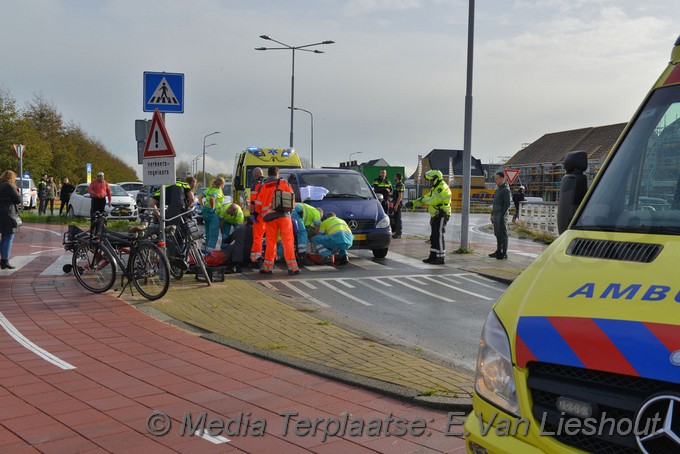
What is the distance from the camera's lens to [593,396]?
2609 millimetres

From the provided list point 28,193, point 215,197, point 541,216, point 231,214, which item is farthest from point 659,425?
point 28,193

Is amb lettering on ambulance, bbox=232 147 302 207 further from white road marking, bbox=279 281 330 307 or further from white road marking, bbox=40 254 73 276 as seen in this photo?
white road marking, bbox=279 281 330 307

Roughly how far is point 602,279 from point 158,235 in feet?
26.1

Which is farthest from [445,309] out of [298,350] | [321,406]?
[321,406]

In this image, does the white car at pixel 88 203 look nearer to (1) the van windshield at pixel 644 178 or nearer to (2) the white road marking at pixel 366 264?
(2) the white road marking at pixel 366 264

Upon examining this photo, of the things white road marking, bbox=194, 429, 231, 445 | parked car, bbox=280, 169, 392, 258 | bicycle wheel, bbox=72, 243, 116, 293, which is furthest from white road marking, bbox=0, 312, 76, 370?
parked car, bbox=280, 169, 392, 258

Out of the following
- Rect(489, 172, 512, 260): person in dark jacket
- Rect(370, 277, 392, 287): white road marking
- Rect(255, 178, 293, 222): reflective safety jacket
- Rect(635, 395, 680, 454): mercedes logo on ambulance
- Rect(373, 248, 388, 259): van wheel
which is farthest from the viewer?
Rect(489, 172, 512, 260): person in dark jacket

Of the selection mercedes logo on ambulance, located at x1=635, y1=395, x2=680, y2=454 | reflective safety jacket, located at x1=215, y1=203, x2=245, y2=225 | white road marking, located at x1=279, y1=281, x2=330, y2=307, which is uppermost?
reflective safety jacket, located at x1=215, y1=203, x2=245, y2=225

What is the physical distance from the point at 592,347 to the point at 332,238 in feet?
35.1

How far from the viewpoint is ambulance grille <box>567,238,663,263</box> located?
10.0 ft

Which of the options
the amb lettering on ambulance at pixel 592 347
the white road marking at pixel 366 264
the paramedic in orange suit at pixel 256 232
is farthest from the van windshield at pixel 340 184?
the amb lettering on ambulance at pixel 592 347

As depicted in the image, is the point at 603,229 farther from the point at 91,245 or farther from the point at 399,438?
the point at 91,245

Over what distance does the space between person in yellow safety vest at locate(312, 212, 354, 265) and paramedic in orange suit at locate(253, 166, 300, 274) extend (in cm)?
109

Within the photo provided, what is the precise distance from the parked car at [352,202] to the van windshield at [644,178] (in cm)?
1043
